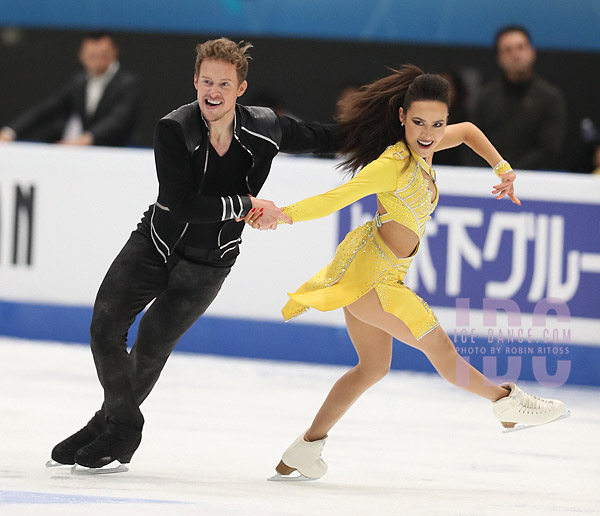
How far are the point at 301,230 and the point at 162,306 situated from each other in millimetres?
2474

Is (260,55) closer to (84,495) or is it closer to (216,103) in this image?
(216,103)

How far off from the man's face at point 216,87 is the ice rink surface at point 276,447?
128 centimetres

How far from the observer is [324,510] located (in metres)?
3.62

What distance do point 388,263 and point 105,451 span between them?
1185 millimetres

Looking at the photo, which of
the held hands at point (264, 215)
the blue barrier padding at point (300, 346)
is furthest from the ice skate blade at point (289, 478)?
the blue barrier padding at point (300, 346)

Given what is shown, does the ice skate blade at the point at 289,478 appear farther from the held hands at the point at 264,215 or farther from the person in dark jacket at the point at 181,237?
the held hands at the point at 264,215

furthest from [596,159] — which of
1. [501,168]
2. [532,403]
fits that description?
[532,403]

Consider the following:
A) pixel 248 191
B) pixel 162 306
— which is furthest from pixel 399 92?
pixel 162 306

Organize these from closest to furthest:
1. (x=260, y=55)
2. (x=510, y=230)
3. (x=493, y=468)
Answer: (x=493, y=468) < (x=510, y=230) < (x=260, y=55)

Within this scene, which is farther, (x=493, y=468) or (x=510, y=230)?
(x=510, y=230)

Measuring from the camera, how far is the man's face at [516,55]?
22.7 feet

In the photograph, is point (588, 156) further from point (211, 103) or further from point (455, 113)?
point (211, 103)

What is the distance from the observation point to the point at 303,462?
413cm

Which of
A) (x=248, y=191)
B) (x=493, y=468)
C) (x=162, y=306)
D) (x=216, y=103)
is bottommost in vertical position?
(x=493, y=468)
